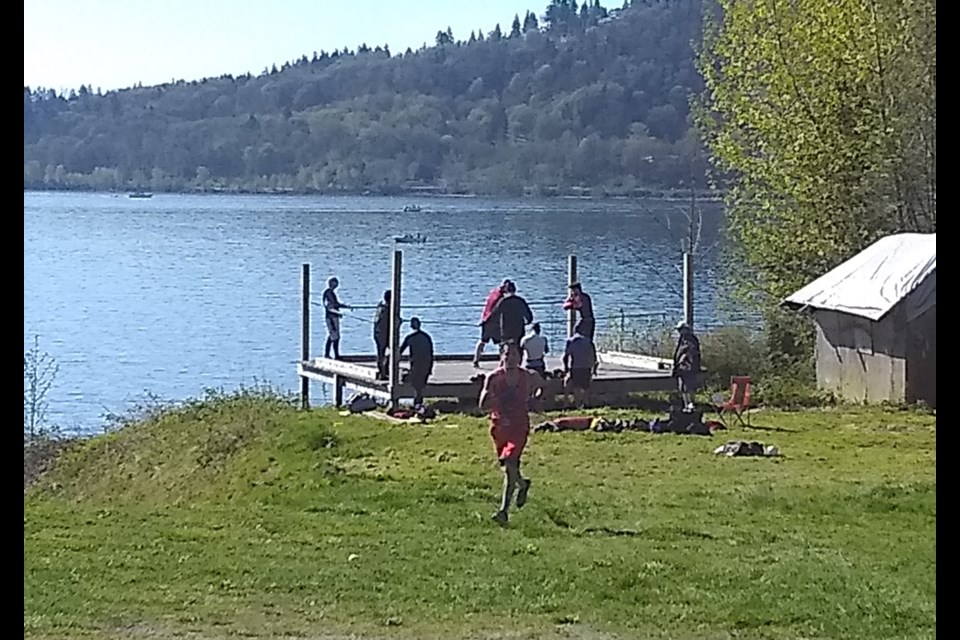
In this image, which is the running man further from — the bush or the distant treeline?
the distant treeline

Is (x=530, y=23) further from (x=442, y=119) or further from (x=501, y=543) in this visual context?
(x=501, y=543)

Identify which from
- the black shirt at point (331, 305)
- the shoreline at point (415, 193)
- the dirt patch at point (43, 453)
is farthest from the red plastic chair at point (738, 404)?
the shoreline at point (415, 193)

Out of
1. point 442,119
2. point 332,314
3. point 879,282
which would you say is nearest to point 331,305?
point 332,314

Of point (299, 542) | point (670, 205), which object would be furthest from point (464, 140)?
point (299, 542)

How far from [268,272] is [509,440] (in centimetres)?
3225

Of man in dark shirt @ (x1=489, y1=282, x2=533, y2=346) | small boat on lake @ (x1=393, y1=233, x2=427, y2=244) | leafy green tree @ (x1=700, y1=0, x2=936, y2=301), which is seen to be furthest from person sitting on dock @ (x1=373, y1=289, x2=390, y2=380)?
small boat on lake @ (x1=393, y1=233, x2=427, y2=244)

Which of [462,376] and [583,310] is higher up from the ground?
[583,310]

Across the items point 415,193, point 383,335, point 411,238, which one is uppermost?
point 415,193

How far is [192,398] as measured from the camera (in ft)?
68.0

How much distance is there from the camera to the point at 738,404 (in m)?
16.4

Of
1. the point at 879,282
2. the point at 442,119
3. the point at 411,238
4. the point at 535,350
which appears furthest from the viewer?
the point at 442,119

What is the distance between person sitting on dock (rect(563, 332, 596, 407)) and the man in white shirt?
0.96 ft

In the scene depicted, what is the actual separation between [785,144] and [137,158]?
92.2 feet
